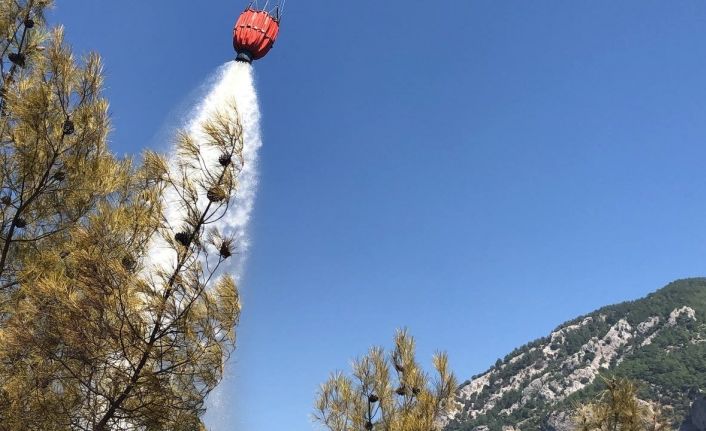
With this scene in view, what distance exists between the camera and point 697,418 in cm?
11681

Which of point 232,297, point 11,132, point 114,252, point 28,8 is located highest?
point 28,8

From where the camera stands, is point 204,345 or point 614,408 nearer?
point 204,345

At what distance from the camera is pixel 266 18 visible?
115ft

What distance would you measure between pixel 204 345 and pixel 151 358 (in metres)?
0.64

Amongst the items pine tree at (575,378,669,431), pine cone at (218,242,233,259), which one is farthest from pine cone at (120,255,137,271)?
pine tree at (575,378,669,431)

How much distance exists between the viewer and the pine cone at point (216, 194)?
657 cm

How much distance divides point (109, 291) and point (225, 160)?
7.15 ft

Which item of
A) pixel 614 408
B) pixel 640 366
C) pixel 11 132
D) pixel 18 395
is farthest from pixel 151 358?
pixel 640 366

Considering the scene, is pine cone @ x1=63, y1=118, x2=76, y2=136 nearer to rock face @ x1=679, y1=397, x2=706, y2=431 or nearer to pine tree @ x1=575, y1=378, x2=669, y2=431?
pine tree @ x1=575, y1=378, x2=669, y2=431

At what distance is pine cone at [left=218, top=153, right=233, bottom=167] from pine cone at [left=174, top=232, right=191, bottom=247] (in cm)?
105

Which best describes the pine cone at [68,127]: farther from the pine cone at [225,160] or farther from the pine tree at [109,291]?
the pine cone at [225,160]

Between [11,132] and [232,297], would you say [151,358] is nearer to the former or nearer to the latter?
[232,297]

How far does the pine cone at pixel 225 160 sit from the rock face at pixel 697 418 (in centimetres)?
14169

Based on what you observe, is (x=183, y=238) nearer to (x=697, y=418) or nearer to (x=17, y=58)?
(x=17, y=58)
